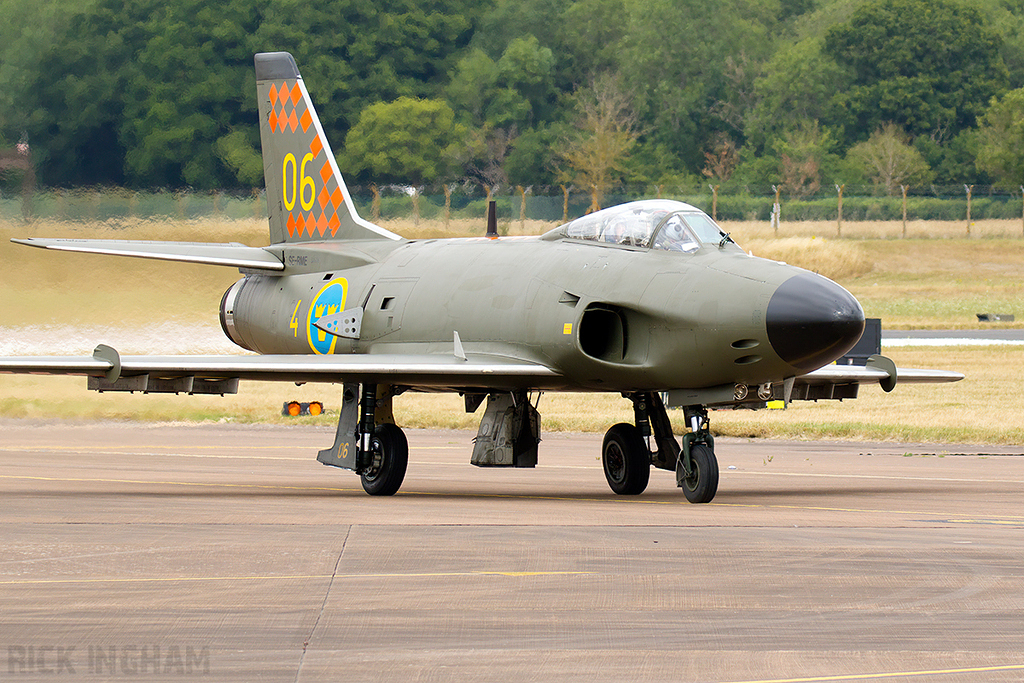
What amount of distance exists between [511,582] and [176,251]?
10.5m

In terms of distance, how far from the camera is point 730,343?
46.0ft

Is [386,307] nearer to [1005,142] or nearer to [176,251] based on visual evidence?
[176,251]

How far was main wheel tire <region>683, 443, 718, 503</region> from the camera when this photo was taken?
1453cm

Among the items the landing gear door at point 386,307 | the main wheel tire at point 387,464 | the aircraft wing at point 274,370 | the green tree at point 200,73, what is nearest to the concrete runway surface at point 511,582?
the main wheel tire at point 387,464

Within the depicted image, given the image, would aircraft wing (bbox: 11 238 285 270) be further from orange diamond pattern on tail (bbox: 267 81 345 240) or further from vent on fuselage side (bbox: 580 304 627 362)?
vent on fuselage side (bbox: 580 304 627 362)

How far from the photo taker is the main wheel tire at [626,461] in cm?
1603

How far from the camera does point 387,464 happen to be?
16.4 metres

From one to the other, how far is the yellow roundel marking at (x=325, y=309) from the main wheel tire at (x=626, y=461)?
403 centimetres

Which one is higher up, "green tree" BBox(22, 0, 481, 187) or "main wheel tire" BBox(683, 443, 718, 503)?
"green tree" BBox(22, 0, 481, 187)

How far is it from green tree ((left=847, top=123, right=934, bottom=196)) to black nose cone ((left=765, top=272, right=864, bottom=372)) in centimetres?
6791

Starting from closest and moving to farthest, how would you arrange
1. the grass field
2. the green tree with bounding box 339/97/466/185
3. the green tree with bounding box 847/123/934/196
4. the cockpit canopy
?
the cockpit canopy
the grass field
the green tree with bounding box 339/97/466/185
the green tree with bounding box 847/123/934/196

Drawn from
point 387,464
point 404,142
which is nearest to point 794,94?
point 404,142

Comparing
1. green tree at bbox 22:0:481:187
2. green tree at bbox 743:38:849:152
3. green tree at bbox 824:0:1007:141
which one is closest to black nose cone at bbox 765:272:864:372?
green tree at bbox 22:0:481:187

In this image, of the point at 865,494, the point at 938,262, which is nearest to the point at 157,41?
the point at 938,262
